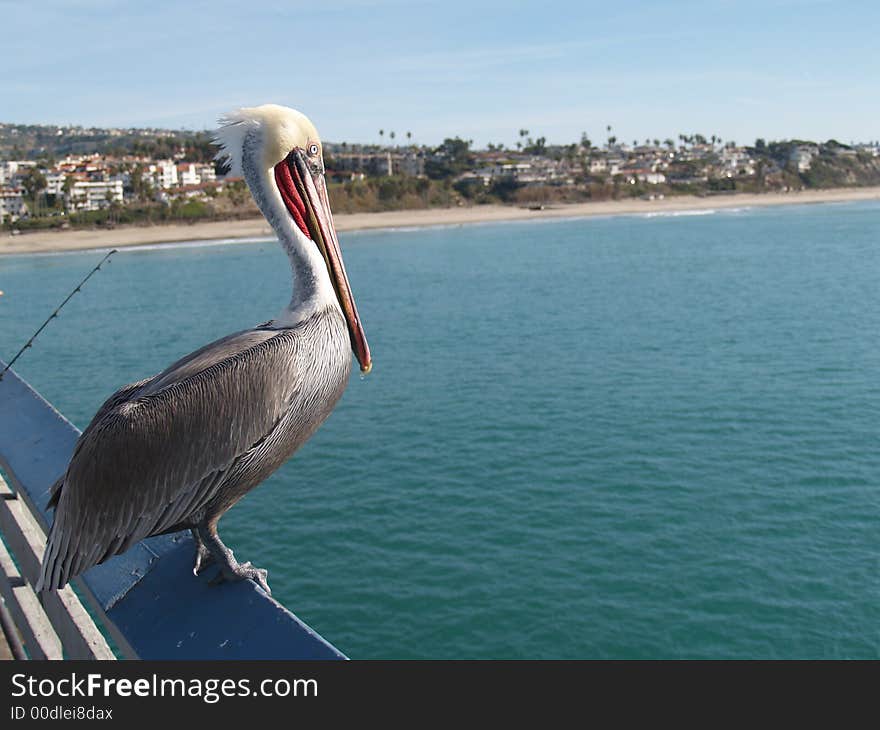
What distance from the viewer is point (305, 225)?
257 cm

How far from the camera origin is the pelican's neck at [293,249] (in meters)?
2.47

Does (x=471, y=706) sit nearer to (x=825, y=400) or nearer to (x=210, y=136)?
(x=210, y=136)

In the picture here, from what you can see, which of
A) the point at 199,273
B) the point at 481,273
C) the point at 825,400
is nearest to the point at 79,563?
the point at 825,400

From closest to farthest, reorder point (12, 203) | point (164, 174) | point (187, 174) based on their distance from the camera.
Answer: point (12, 203)
point (164, 174)
point (187, 174)

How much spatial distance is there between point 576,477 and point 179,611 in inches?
423

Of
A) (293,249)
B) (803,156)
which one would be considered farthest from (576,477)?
(803,156)

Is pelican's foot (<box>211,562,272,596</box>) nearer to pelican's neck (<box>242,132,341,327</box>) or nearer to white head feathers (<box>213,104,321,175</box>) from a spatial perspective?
pelican's neck (<box>242,132,341,327</box>)

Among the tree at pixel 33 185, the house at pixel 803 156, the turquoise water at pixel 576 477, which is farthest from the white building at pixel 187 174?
the house at pixel 803 156

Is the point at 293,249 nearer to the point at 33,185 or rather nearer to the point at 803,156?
the point at 33,185

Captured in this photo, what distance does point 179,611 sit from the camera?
2.46 metres

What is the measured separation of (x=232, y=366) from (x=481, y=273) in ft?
143

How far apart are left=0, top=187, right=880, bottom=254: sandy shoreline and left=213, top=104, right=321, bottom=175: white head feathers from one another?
5764cm

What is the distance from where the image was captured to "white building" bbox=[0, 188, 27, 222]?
273 ft

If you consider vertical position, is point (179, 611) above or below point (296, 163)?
below
